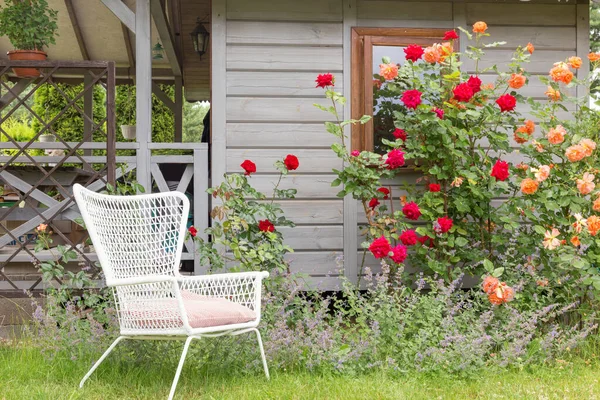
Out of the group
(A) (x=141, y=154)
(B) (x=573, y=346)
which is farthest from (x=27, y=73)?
(B) (x=573, y=346)

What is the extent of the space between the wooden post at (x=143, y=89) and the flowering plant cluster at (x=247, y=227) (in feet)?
2.04

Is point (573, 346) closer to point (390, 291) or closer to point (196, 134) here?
point (390, 291)

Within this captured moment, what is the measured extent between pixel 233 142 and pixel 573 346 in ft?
8.99

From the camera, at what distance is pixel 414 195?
520 centimetres

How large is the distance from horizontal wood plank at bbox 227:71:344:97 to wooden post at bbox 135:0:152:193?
0.62m

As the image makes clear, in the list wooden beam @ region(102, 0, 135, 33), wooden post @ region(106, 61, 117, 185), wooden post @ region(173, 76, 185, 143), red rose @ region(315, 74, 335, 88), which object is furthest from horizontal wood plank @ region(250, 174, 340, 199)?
wooden post @ region(173, 76, 185, 143)

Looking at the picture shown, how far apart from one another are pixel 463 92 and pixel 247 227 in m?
1.65

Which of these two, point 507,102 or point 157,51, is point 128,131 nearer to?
point 157,51

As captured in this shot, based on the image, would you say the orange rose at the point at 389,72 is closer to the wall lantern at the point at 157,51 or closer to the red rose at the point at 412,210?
the red rose at the point at 412,210

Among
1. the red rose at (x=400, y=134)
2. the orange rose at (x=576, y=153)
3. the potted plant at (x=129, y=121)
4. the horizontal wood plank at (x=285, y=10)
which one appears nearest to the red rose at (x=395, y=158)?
the red rose at (x=400, y=134)

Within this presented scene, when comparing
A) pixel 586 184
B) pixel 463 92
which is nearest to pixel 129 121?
pixel 463 92

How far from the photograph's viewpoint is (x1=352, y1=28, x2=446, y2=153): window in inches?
218

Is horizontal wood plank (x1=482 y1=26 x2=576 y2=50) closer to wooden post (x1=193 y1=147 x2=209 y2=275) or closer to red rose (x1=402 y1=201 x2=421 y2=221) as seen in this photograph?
red rose (x1=402 y1=201 x2=421 y2=221)

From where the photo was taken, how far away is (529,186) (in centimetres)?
454
